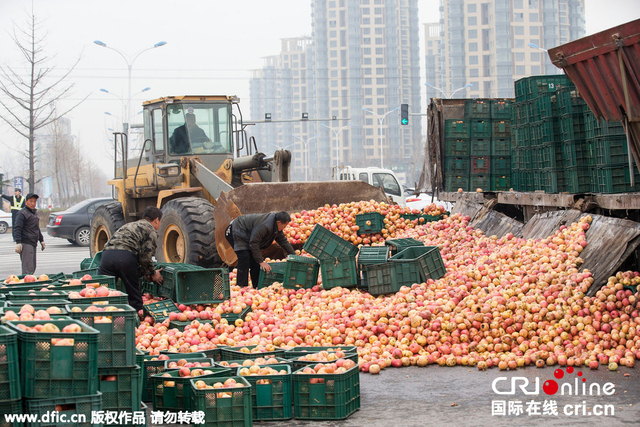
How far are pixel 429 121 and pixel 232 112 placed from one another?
4923mm

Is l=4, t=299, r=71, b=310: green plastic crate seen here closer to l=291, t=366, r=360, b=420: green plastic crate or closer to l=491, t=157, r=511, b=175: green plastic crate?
l=291, t=366, r=360, b=420: green plastic crate

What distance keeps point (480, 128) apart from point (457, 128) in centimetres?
51

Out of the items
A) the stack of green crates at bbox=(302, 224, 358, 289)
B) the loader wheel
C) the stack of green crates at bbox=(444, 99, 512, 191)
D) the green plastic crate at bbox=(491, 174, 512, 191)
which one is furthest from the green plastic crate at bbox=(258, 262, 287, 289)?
the green plastic crate at bbox=(491, 174, 512, 191)

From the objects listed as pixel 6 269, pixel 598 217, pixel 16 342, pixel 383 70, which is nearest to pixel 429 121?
pixel 598 217

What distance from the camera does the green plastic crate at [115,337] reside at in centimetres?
475

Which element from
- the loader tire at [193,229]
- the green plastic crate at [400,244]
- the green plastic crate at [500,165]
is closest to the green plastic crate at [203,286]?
the green plastic crate at [400,244]

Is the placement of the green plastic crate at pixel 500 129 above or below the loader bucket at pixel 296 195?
above

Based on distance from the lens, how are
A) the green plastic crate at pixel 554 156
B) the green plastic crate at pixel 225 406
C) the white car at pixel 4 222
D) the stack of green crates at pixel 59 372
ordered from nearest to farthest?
the stack of green crates at pixel 59 372, the green plastic crate at pixel 225 406, the green plastic crate at pixel 554 156, the white car at pixel 4 222

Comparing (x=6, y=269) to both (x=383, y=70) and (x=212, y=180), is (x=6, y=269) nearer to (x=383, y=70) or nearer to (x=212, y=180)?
(x=212, y=180)

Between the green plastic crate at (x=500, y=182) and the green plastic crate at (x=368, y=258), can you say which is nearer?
the green plastic crate at (x=368, y=258)

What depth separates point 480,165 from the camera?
15.5m

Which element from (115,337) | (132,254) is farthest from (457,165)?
(115,337)

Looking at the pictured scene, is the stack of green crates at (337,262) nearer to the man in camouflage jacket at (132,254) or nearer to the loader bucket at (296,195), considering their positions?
the man in camouflage jacket at (132,254)

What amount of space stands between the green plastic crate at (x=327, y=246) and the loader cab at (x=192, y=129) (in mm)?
4782
